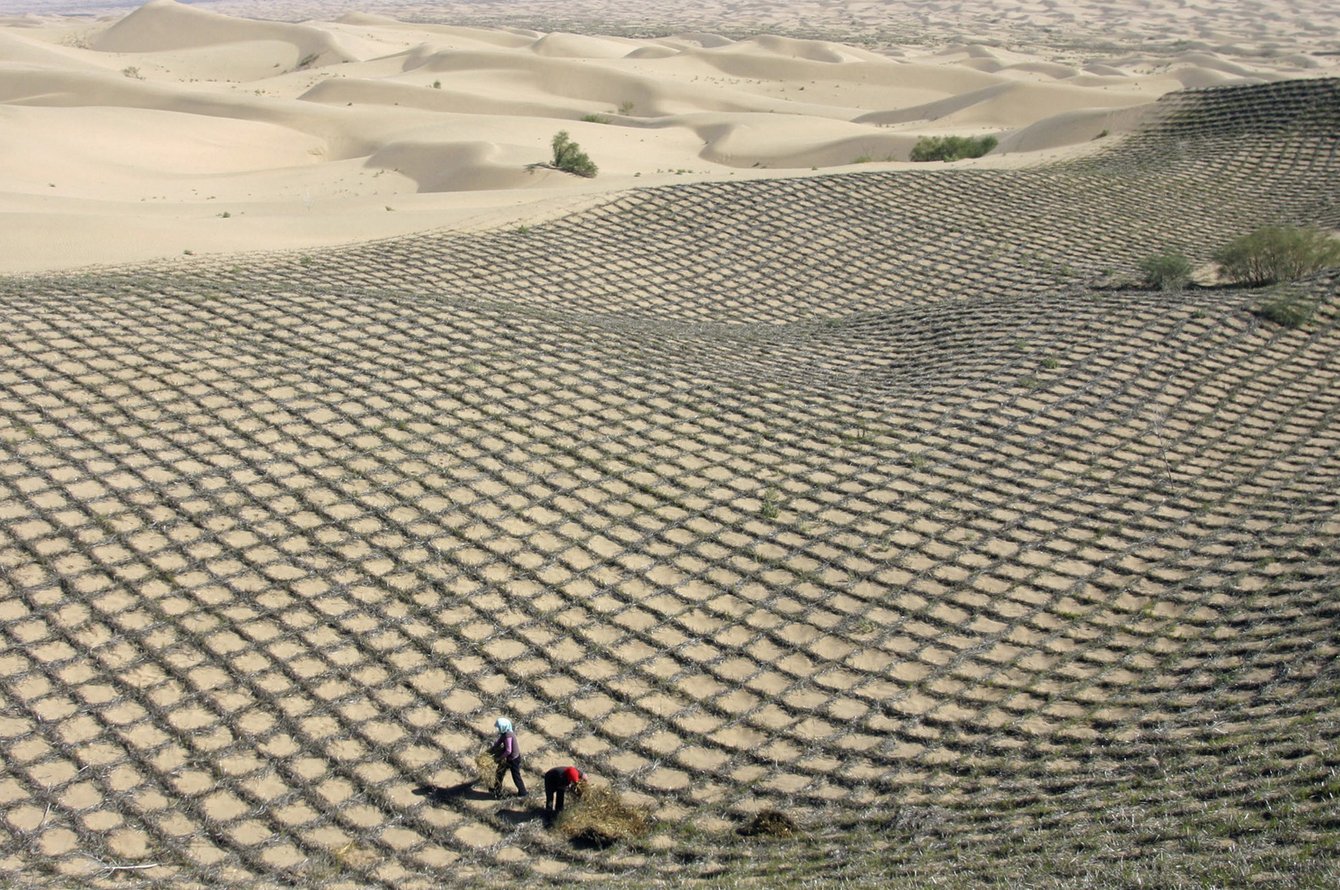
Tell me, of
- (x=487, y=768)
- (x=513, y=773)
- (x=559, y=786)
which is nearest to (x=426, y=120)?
(x=487, y=768)

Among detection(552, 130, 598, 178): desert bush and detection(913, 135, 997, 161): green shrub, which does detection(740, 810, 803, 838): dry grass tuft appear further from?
detection(913, 135, 997, 161): green shrub

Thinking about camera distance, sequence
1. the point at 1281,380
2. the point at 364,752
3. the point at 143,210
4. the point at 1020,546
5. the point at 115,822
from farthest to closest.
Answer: the point at 143,210, the point at 1281,380, the point at 1020,546, the point at 364,752, the point at 115,822

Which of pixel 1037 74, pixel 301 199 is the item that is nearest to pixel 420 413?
pixel 301 199

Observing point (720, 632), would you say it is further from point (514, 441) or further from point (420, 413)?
point (420, 413)

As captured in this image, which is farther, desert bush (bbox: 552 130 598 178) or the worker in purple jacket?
desert bush (bbox: 552 130 598 178)

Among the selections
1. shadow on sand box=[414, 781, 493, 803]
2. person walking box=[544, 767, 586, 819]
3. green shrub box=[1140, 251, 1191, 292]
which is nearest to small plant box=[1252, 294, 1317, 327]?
green shrub box=[1140, 251, 1191, 292]

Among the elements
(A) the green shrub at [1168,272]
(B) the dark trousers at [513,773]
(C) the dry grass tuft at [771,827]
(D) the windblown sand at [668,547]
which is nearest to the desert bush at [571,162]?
(D) the windblown sand at [668,547]
